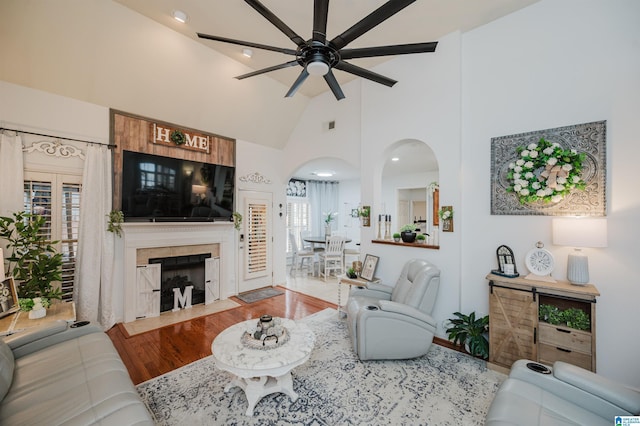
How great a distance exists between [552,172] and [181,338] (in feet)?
15.6

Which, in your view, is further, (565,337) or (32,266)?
(32,266)

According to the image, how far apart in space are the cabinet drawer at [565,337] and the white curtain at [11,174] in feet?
18.9

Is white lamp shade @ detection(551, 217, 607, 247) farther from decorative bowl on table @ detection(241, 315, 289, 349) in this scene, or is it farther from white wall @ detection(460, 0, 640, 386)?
decorative bowl on table @ detection(241, 315, 289, 349)

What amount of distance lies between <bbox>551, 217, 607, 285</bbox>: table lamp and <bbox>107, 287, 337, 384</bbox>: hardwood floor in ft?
10.5

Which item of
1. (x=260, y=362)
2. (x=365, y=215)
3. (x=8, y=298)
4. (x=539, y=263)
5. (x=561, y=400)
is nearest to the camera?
(x=561, y=400)

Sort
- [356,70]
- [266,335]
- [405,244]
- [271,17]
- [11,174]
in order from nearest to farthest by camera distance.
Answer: [271,17]
[266,335]
[356,70]
[11,174]
[405,244]

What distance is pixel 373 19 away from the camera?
1732 millimetres

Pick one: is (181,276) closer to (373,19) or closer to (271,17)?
(271,17)

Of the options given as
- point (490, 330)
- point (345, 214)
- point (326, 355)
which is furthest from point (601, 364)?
point (345, 214)

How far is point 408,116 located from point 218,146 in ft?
11.2

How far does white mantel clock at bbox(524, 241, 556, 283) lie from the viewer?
101 inches

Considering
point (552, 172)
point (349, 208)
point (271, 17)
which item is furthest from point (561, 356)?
point (349, 208)

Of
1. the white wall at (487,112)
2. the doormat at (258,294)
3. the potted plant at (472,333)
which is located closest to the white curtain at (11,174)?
the white wall at (487,112)

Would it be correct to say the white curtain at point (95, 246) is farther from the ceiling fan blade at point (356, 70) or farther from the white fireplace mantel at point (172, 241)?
the ceiling fan blade at point (356, 70)
